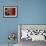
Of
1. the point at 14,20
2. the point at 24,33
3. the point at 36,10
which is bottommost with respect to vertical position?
the point at 24,33

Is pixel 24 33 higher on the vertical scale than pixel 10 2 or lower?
lower

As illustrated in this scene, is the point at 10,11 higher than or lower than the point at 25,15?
higher

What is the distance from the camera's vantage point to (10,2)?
4.45 meters

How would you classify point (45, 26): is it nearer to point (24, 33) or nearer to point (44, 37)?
point (44, 37)

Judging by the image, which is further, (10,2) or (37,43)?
(10,2)

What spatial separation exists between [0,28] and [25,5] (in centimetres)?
106

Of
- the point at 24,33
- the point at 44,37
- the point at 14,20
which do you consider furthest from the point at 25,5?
the point at 44,37

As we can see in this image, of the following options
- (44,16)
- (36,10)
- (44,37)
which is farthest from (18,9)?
(44,37)

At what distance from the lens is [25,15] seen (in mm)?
4445

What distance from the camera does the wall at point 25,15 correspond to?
14.5 ft

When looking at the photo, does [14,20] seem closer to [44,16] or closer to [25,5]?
[25,5]

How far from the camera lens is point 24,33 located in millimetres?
4277

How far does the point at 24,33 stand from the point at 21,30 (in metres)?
0.14

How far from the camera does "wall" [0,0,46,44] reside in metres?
4.43
